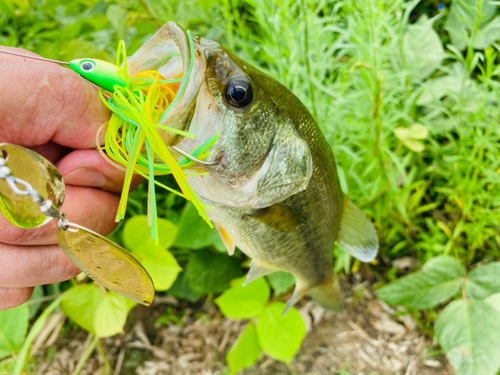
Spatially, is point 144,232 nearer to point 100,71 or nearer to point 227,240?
point 227,240

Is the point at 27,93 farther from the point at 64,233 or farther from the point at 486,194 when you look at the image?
the point at 486,194

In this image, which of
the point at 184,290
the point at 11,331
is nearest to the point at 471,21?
the point at 184,290

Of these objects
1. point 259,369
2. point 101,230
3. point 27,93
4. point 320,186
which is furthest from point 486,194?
point 27,93

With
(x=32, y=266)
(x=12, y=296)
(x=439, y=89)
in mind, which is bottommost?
(x=12, y=296)

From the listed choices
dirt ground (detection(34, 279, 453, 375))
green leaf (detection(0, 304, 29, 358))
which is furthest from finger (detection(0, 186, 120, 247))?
dirt ground (detection(34, 279, 453, 375))

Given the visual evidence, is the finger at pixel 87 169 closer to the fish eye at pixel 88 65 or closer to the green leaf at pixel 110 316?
the fish eye at pixel 88 65

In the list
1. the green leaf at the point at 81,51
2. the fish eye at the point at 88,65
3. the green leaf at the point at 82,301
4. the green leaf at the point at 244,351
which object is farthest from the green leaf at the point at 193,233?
the fish eye at the point at 88,65
